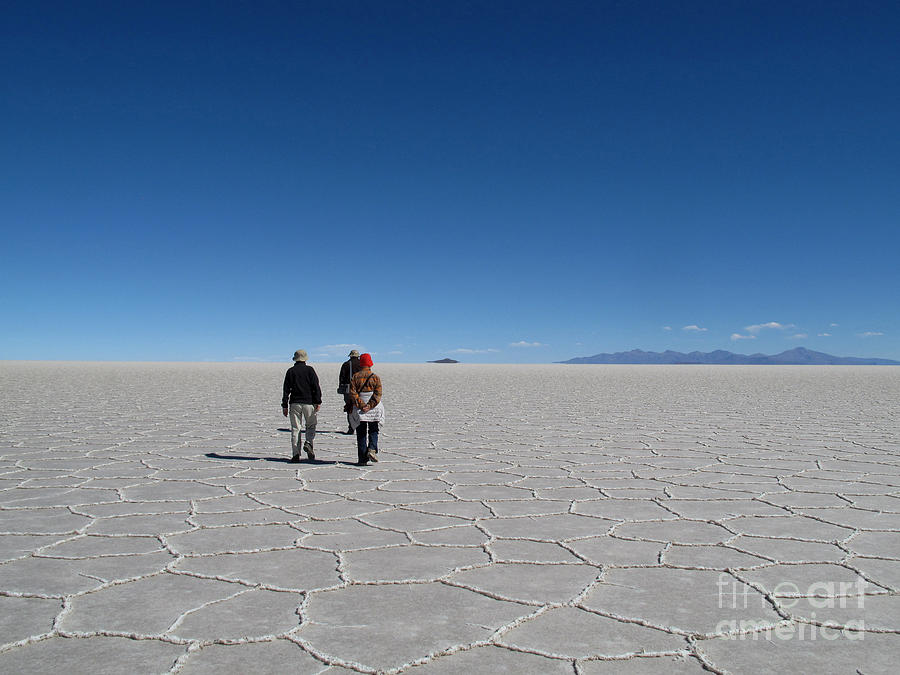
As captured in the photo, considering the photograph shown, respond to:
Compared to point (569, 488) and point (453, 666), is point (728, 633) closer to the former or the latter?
point (453, 666)

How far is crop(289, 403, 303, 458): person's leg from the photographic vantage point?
684 centimetres

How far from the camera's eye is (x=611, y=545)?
3.99m

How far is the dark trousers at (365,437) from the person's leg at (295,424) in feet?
2.39

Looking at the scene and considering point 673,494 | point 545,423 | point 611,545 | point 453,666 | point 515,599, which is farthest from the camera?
point 545,423

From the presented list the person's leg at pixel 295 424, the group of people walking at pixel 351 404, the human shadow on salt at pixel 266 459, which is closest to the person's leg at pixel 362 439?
the group of people walking at pixel 351 404

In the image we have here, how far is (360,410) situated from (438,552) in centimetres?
276

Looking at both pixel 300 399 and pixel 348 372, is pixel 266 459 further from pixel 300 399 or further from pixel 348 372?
pixel 348 372

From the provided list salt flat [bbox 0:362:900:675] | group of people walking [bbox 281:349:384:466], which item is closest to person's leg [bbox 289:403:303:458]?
group of people walking [bbox 281:349:384:466]

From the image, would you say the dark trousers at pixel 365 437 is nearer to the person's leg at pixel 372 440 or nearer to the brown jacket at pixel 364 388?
the person's leg at pixel 372 440

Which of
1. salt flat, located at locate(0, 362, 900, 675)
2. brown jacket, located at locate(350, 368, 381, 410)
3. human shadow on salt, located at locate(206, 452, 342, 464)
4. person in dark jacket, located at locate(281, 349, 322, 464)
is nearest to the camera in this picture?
salt flat, located at locate(0, 362, 900, 675)

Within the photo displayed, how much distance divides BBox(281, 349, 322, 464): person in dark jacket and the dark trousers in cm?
59

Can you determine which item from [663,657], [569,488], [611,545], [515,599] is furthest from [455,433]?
[663,657]

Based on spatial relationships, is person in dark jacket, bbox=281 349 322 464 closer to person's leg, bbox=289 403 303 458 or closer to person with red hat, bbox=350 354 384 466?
person's leg, bbox=289 403 303 458

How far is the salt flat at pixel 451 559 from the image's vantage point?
2645 mm
